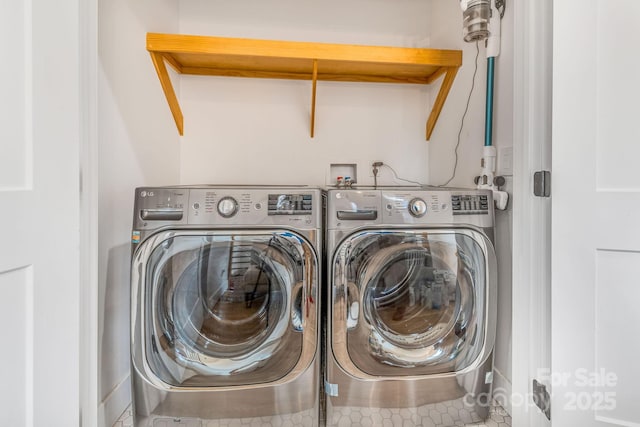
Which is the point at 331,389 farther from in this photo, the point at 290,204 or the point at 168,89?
the point at 168,89

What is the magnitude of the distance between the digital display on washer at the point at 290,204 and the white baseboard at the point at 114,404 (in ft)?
3.21

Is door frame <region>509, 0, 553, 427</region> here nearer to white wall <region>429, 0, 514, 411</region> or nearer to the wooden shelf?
white wall <region>429, 0, 514, 411</region>

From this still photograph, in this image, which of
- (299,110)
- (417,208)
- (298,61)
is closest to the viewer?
(417,208)

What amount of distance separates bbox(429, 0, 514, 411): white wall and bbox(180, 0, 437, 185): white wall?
7.2 inches

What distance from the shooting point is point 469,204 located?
1.17 metres

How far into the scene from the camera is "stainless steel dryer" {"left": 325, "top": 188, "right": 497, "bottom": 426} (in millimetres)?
1122

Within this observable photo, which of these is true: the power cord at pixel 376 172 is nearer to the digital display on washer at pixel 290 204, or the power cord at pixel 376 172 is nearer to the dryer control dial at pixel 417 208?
the dryer control dial at pixel 417 208
